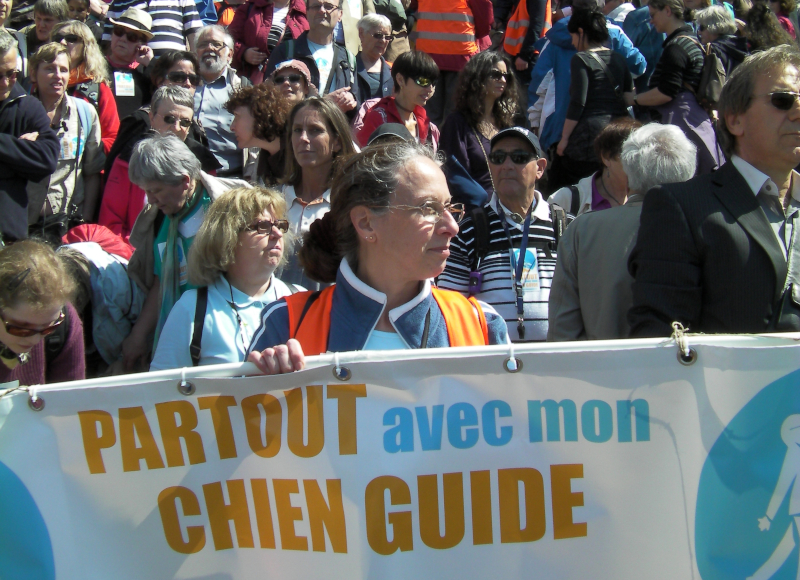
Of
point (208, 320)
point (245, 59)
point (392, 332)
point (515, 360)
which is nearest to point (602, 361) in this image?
point (515, 360)

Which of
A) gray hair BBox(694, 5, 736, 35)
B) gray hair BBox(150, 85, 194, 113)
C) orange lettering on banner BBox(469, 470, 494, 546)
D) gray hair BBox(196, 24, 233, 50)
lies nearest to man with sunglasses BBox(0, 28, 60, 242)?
gray hair BBox(150, 85, 194, 113)

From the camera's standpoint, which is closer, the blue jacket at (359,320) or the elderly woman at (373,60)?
the blue jacket at (359,320)

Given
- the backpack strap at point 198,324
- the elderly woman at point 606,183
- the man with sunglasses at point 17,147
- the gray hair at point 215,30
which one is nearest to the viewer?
the backpack strap at point 198,324

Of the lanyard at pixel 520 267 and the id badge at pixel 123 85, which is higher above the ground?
the id badge at pixel 123 85

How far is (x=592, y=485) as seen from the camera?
2061 millimetres

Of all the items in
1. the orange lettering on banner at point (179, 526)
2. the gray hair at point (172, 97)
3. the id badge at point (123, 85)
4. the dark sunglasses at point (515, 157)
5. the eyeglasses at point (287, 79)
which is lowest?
the orange lettering on banner at point (179, 526)

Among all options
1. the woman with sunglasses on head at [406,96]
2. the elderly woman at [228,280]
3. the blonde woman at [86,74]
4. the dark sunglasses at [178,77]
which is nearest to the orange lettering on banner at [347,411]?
the elderly woman at [228,280]

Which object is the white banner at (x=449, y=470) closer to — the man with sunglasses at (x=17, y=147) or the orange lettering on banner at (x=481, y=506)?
the orange lettering on banner at (x=481, y=506)

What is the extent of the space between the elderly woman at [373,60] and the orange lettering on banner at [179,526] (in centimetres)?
564

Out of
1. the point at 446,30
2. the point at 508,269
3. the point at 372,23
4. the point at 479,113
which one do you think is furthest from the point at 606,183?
the point at 446,30

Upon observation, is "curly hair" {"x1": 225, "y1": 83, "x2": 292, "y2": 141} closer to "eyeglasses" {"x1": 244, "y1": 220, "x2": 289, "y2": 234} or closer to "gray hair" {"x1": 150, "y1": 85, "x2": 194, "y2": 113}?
"gray hair" {"x1": 150, "y1": 85, "x2": 194, "y2": 113}

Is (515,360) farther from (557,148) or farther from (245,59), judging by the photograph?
(245,59)

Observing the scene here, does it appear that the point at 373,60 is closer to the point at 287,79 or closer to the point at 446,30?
the point at 446,30

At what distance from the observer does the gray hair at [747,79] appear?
2924 mm
